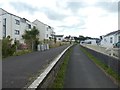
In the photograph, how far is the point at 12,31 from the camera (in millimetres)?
67500

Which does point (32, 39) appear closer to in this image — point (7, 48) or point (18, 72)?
point (7, 48)

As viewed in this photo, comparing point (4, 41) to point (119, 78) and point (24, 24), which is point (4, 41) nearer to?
point (119, 78)

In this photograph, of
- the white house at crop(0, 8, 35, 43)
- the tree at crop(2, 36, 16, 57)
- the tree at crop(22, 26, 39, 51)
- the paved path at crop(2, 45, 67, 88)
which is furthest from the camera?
the white house at crop(0, 8, 35, 43)

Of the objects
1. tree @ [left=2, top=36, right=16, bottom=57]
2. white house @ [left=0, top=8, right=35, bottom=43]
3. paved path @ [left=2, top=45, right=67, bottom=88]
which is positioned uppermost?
white house @ [left=0, top=8, right=35, bottom=43]

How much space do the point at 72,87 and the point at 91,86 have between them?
0.84 m

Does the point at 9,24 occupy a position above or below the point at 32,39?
above

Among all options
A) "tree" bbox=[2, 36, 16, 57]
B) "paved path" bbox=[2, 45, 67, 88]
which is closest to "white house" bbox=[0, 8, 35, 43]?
"tree" bbox=[2, 36, 16, 57]

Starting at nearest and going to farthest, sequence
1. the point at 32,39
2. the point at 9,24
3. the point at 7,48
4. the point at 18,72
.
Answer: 1. the point at 18,72
2. the point at 7,48
3. the point at 32,39
4. the point at 9,24

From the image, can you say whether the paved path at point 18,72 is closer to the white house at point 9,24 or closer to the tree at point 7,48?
the tree at point 7,48

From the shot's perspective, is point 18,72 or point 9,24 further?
point 9,24

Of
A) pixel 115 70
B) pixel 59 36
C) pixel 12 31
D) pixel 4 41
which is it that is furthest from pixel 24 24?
pixel 59 36

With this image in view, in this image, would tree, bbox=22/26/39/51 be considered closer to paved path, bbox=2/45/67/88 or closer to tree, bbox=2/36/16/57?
tree, bbox=2/36/16/57

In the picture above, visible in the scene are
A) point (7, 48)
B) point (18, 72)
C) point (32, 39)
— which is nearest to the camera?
point (18, 72)

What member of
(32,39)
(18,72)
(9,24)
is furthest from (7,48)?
(9,24)
